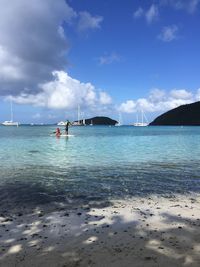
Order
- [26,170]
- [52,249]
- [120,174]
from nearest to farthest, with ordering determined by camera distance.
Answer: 1. [52,249]
2. [120,174]
3. [26,170]

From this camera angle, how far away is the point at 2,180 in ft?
79.9

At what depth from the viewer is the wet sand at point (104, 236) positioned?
9906 millimetres

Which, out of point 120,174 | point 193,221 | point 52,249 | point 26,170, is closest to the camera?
point 52,249

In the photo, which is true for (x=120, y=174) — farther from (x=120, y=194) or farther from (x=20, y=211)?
(x=20, y=211)

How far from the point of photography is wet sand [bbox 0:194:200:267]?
32.5 feet

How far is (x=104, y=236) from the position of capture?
39.3ft

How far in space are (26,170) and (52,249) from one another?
19.7 m

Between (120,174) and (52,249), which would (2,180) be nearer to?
(120,174)

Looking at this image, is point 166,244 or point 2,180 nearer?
point 166,244

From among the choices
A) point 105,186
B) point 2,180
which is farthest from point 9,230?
point 2,180

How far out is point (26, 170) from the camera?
29.9 meters

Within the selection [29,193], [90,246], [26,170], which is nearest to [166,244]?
[90,246]

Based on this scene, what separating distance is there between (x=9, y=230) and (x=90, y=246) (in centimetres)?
349

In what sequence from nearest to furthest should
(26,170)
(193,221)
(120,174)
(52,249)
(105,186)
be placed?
(52,249) < (193,221) < (105,186) < (120,174) < (26,170)
